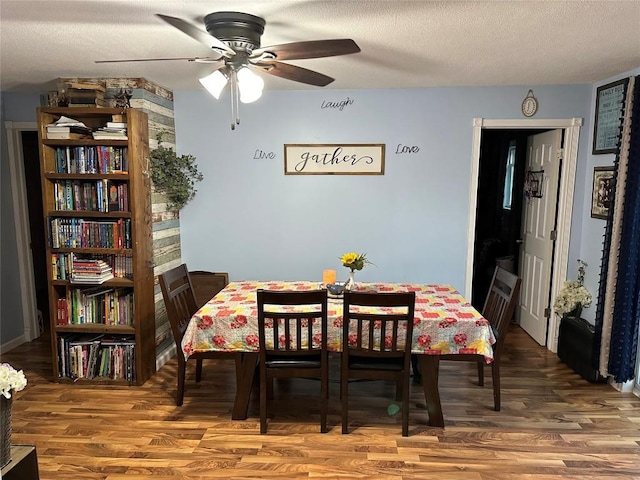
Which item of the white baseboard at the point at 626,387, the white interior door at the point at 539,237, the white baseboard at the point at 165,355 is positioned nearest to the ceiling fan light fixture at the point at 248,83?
the white baseboard at the point at 165,355

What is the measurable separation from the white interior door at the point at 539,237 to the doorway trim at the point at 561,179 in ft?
0.27

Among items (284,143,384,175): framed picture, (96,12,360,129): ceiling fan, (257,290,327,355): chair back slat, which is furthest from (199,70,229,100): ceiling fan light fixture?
(284,143,384,175): framed picture

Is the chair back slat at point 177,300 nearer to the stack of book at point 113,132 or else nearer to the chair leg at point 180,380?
the chair leg at point 180,380

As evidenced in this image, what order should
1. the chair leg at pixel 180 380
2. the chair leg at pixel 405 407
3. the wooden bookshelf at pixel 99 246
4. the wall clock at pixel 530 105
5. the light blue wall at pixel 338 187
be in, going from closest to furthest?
the chair leg at pixel 405 407 < the chair leg at pixel 180 380 < the wooden bookshelf at pixel 99 246 < the wall clock at pixel 530 105 < the light blue wall at pixel 338 187

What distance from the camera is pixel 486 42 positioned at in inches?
100

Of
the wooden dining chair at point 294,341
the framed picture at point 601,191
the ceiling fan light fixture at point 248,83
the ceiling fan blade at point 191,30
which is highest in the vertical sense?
the ceiling fan blade at point 191,30

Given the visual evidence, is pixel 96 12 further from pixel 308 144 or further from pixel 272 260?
pixel 272 260

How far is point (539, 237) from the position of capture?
4285 mm

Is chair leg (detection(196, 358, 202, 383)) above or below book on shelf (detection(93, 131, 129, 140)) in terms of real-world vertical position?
below

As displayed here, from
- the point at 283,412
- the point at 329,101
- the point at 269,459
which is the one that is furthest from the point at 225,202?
the point at 269,459

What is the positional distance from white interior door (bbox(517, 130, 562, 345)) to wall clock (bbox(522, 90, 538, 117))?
0.33 m

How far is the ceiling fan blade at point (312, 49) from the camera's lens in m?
1.93

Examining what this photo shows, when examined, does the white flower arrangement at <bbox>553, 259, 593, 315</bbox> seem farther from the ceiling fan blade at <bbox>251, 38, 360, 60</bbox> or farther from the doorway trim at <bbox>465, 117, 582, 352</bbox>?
the ceiling fan blade at <bbox>251, 38, 360, 60</bbox>

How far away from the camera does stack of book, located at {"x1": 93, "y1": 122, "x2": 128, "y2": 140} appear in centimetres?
322
